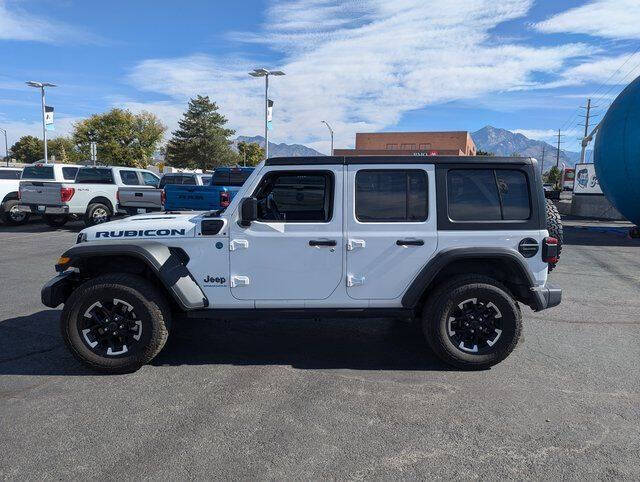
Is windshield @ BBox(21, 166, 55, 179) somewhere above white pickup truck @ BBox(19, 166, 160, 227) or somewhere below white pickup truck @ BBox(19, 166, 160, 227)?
above

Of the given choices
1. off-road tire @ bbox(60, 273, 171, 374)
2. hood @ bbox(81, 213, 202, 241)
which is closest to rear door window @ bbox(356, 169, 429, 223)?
hood @ bbox(81, 213, 202, 241)

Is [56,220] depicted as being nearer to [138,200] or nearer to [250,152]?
[138,200]

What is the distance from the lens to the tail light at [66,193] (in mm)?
13867

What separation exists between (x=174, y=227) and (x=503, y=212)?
3006mm

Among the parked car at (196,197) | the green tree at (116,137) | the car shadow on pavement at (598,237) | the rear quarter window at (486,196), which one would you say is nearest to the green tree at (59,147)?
the green tree at (116,137)

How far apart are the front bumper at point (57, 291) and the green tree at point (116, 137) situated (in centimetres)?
5476

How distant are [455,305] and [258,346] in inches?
80.4

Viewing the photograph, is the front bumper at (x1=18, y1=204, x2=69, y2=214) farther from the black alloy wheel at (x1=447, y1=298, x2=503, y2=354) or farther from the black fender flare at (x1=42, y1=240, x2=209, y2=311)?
the black alloy wheel at (x1=447, y1=298, x2=503, y2=354)

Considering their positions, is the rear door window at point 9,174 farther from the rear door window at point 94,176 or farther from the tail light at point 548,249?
the tail light at point 548,249

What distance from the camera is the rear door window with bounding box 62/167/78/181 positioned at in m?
16.2

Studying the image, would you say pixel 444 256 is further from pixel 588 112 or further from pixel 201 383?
pixel 588 112

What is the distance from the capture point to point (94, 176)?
15156 mm

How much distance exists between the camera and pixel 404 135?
7250 centimetres

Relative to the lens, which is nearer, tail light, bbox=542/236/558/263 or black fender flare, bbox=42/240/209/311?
black fender flare, bbox=42/240/209/311
